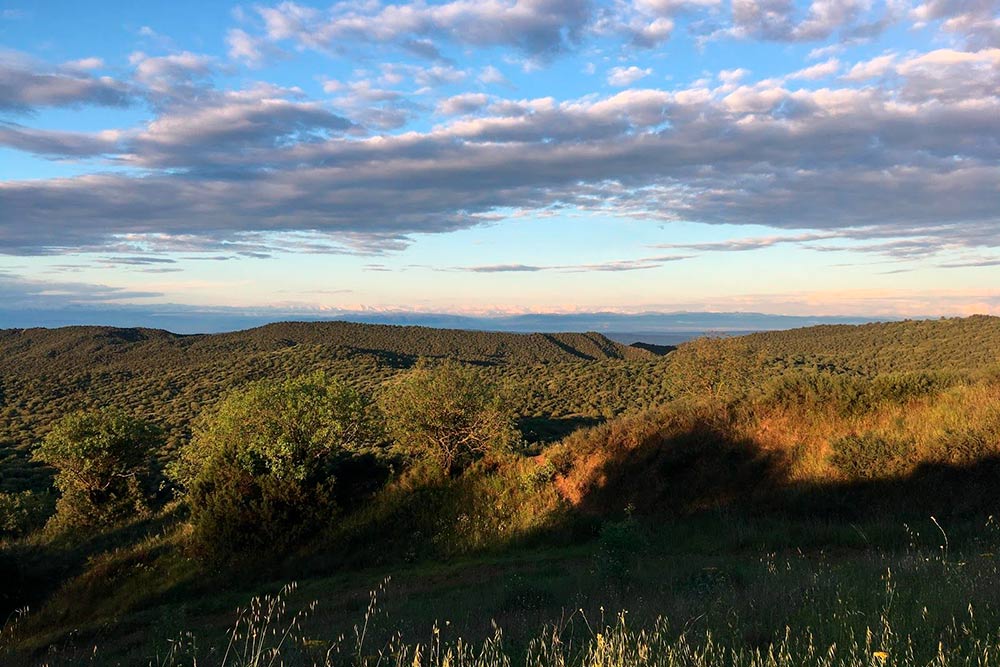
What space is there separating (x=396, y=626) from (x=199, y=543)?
1509 cm

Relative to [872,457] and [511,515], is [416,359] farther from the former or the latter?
[872,457]

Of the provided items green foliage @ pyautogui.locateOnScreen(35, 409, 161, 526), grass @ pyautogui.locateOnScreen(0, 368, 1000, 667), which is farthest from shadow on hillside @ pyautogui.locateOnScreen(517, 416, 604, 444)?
green foliage @ pyautogui.locateOnScreen(35, 409, 161, 526)

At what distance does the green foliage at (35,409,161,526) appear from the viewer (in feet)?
89.5

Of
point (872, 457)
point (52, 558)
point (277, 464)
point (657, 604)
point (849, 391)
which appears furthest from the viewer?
point (52, 558)

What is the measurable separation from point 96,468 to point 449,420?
1797 centimetres

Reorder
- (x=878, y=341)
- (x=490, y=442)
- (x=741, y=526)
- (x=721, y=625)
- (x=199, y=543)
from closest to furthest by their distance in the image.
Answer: (x=721, y=625), (x=741, y=526), (x=199, y=543), (x=490, y=442), (x=878, y=341)

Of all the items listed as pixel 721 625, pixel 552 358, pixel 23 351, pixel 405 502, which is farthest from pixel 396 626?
pixel 23 351

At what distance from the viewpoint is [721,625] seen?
240 inches

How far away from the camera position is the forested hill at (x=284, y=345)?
336 ft

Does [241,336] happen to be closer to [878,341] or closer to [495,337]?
[495,337]

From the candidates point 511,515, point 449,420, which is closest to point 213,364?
point 449,420

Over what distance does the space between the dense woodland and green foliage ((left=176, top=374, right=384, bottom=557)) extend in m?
0.09

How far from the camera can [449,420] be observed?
24.9 m

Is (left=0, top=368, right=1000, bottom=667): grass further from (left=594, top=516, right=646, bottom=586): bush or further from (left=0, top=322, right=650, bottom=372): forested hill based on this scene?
(left=0, top=322, right=650, bottom=372): forested hill
